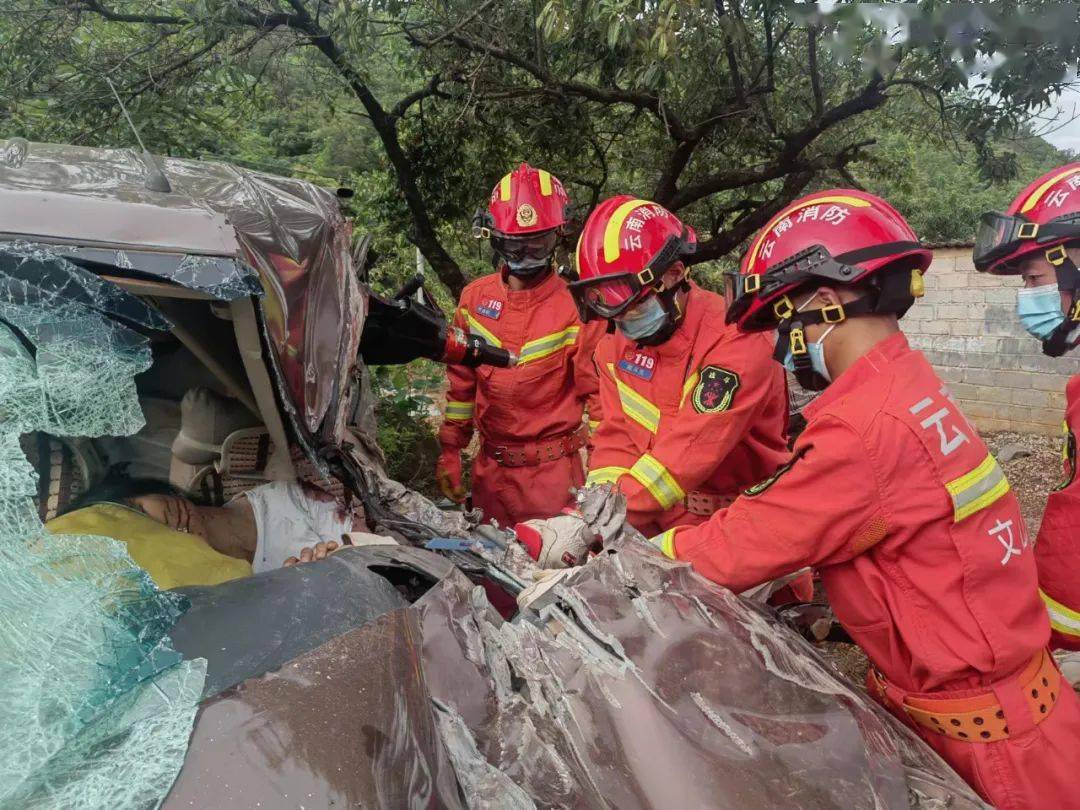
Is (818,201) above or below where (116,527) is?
above

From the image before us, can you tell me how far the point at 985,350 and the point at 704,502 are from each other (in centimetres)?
719

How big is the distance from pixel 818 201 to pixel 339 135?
50.1 ft

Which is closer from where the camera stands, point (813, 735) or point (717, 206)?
point (813, 735)

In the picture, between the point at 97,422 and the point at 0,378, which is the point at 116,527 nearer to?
the point at 97,422

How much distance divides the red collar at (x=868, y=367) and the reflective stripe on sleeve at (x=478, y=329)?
2.17 m

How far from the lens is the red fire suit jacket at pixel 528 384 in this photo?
12.3 feet

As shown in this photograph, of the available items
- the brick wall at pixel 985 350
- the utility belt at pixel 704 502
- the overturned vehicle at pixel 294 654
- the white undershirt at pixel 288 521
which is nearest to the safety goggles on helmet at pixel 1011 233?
the utility belt at pixel 704 502

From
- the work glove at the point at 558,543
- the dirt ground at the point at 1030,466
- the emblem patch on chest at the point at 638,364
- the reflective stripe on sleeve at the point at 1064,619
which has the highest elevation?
the emblem patch on chest at the point at 638,364

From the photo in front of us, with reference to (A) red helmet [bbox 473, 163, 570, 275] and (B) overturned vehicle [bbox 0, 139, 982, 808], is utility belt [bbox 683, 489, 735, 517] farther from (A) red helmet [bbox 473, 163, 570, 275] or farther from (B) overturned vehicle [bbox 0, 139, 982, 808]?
(A) red helmet [bbox 473, 163, 570, 275]

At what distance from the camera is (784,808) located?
1.27 meters

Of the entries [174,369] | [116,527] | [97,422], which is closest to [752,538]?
[97,422]

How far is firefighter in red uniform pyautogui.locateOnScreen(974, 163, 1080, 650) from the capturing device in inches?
85.8

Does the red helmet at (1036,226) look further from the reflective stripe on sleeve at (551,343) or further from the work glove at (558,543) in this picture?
the reflective stripe on sleeve at (551,343)

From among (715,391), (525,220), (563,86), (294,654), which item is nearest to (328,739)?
(294,654)
